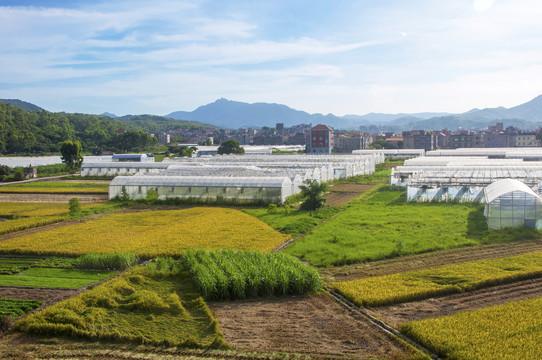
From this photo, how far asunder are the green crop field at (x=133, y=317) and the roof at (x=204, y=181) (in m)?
18.5

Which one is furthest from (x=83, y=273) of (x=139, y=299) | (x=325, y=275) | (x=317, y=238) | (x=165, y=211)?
(x=165, y=211)

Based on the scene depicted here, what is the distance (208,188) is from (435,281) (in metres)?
21.3

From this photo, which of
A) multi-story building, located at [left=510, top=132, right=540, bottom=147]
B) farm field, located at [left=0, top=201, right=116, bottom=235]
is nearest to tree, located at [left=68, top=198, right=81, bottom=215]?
farm field, located at [left=0, top=201, right=116, bottom=235]

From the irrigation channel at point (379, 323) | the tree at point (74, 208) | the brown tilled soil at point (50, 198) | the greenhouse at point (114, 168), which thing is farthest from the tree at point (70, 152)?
the irrigation channel at point (379, 323)

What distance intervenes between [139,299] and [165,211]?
653 inches

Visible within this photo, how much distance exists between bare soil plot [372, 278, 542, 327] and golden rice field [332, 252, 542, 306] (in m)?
0.23

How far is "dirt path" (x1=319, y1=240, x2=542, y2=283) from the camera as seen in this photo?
15.7 meters

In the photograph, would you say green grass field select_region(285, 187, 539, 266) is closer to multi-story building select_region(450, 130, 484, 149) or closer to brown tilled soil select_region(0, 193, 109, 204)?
brown tilled soil select_region(0, 193, 109, 204)

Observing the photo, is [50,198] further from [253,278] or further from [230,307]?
[230,307]

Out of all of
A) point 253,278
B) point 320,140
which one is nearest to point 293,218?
point 253,278

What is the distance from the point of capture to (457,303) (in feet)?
42.0

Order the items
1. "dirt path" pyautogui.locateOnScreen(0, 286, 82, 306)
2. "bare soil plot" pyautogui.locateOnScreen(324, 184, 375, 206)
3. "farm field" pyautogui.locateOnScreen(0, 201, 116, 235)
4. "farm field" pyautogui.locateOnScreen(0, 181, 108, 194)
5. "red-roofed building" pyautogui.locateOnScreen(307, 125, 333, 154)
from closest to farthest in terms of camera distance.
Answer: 1. "dirt path" pyautogui.locateOnScreen(0, 286, 82, 306)
2. "farm field" pyautogui.locateOnScreen(0, 201, 116, 235)
3. "bare soil plot" pyautogui.locateOnScreen(324, 184, 375, 206)
4. "farm field" pyautogui.locateOnScreen(0, 181, 108, 194)
5. "red-roofed building" pyautogui.locateOnScreen(307, 125, 333, 154)

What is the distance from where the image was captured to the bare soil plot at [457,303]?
12.1 m

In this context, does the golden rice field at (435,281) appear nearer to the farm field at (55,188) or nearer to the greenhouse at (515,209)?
the greenhouse at (515,209)
